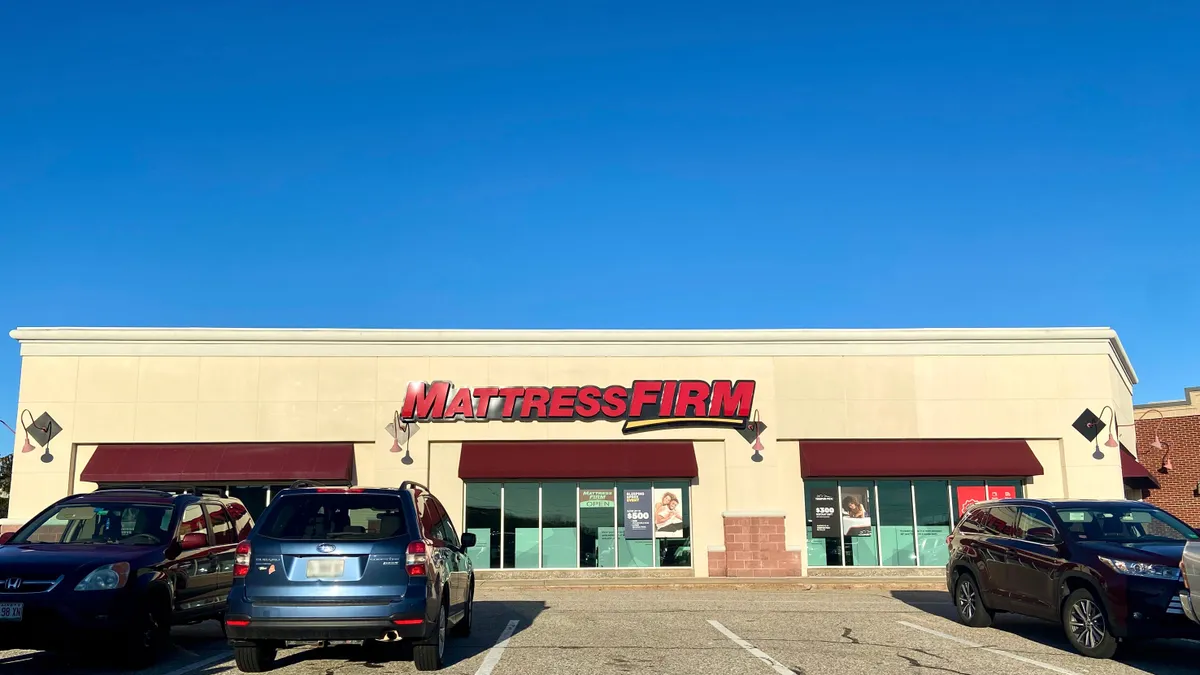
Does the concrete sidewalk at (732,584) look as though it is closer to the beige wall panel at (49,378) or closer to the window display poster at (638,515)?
the window display poster at (638,515)

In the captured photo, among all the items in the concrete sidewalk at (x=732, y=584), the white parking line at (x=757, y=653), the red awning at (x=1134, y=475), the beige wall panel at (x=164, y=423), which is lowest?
the concrete sidewalk at (x=732, y=584)

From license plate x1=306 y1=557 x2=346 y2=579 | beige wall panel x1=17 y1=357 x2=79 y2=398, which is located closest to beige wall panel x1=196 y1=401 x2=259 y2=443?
beige wall panel x1=17 y1=357 x2=79 y2=398

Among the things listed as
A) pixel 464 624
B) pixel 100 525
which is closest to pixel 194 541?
pixel 100 525

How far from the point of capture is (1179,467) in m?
33.3

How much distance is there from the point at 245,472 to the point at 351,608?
16102 millimetres

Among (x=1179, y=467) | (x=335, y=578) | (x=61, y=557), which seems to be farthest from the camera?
(x=1179, y=467)

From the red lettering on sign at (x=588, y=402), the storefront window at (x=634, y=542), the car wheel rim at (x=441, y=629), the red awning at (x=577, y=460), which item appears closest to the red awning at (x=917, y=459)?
the red awning at (x=577, y=460)

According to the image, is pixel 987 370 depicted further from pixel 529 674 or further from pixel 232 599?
pixel 232 599

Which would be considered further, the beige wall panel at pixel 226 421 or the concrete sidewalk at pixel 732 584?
the beige wall panel at pixel 226 421

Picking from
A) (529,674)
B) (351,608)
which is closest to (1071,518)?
(529,674)

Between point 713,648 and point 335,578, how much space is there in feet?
14.4

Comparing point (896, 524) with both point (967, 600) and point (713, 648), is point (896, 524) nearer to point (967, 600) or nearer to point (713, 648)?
point (967, 600)

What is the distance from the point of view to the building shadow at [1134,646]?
9914 millimetres

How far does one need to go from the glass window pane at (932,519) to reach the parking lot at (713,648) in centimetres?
920
